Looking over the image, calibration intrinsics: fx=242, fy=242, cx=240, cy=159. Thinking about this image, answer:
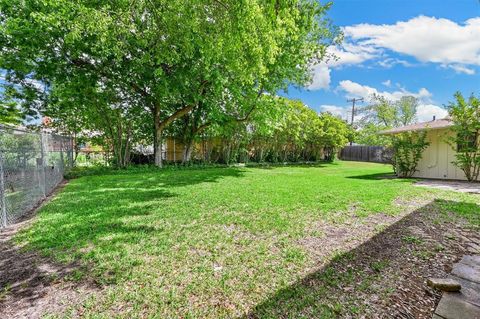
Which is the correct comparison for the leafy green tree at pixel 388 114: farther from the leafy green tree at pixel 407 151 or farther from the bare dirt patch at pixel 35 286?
the bare dirt patch at pixel 35 286

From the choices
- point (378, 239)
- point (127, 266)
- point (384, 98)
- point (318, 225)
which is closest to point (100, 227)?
point (127, 266)

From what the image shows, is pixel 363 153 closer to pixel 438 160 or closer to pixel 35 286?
pixel 438 160

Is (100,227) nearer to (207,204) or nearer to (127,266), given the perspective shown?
(127,266)

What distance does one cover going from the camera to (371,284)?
234cm

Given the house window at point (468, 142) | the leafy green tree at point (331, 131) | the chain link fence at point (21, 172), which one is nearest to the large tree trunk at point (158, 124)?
the chain link fence at point (21, 172)

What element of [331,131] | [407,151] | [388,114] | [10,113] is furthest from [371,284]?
[388,114]

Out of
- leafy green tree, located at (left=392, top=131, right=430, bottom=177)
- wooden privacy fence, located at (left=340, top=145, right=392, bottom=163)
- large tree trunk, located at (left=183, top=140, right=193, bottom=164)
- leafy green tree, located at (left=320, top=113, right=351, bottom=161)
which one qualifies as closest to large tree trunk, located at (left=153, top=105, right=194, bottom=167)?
large tree trunk, located at (left=183, top=140, right=193, bottom=164)

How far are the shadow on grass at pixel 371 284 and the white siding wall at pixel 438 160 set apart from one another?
8644 millimetres

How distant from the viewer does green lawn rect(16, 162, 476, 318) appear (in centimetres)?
212

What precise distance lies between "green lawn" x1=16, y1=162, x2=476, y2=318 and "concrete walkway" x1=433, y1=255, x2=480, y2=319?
0.97m

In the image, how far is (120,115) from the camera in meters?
11.8

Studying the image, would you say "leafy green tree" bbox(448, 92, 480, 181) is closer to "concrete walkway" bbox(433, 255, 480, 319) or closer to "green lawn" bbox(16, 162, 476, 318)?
"green lawn" bbox(16, 162, 476, 318)

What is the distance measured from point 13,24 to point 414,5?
46.6 ft

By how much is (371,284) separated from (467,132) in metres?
9.68
